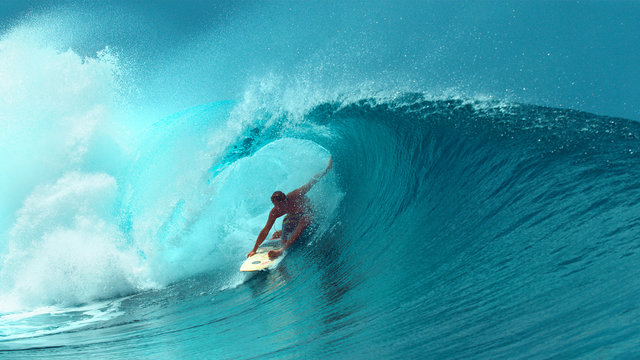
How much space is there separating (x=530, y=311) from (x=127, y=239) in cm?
634

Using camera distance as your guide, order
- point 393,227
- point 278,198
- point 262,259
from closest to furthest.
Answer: point 393,227
point 262,259
point 278,198

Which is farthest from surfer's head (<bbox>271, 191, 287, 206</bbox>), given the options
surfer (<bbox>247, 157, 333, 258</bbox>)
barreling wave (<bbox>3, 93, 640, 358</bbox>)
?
barreling wave (<bbox>3, 93, 640, 358</bbox>)

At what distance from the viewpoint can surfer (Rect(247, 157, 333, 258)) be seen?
645cm

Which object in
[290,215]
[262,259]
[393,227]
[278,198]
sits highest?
[278,198]

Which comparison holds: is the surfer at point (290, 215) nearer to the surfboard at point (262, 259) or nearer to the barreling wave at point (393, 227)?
the surfboard at point (262, 259)

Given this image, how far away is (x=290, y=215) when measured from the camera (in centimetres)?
671

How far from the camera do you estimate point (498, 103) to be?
7.20 m

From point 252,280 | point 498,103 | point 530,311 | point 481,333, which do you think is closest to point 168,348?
point 252,280

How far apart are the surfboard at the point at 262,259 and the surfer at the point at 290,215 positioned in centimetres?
9

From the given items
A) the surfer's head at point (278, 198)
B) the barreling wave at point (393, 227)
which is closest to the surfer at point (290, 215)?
the surfer's head at point (278, 198)

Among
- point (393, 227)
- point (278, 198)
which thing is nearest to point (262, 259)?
point (278, 198)

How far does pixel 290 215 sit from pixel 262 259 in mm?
854

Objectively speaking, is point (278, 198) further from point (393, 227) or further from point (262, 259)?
point (393, 227)

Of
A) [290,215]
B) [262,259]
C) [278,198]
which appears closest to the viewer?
[262,259]
